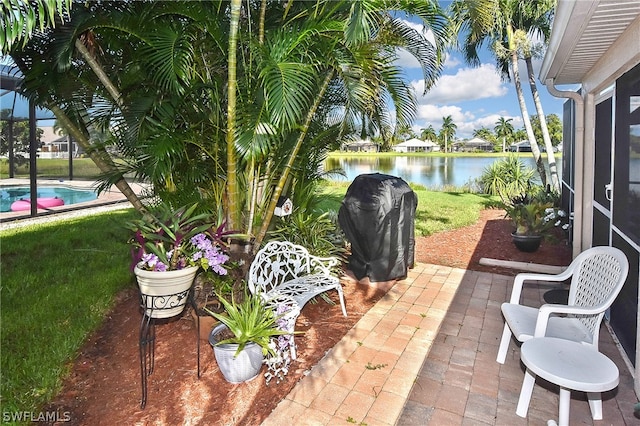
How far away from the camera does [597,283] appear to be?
2492 mm

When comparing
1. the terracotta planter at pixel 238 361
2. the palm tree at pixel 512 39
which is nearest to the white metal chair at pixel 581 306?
the terracotta planter at pixel 238 361

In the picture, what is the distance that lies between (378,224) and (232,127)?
1918mm

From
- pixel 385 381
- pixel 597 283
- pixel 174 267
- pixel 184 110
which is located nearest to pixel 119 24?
pixel 184 110

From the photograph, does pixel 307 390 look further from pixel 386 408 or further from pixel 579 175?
pixel 579 175

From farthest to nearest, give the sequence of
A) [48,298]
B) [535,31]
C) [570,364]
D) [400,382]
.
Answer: [535,31] → [48,298] → [400,382] → [570,364]

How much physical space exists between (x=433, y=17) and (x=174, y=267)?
9.30ft

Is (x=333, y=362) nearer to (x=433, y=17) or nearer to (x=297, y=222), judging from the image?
(x=297, y=222)

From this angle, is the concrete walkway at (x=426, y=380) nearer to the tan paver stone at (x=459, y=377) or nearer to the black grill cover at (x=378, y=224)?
the tan paver stone at (x=459, y=377)

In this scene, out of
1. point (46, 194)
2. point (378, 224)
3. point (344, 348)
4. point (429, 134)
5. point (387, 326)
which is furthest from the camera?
point (429, 134)

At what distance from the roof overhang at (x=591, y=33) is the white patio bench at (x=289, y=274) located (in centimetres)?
250

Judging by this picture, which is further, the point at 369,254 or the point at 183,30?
the point at 369,254

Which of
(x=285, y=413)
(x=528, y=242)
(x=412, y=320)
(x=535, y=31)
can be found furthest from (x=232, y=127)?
(x=535, y=31)

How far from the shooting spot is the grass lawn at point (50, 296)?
2.53m

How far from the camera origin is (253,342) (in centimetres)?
246
